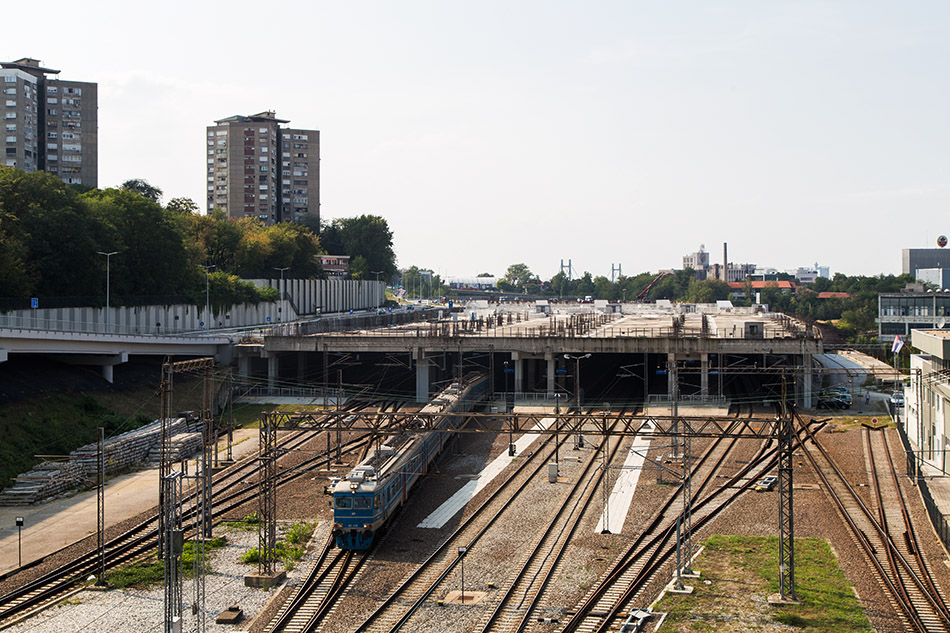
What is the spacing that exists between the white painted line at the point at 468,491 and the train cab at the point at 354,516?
385 cm

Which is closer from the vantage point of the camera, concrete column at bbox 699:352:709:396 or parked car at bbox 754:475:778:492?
Result: parked car at bbox 754:475:778:492

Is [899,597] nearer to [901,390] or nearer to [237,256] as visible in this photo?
[901,390]

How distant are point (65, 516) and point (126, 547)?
260 inches

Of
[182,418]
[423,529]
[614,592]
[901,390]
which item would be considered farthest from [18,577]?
[901,390]

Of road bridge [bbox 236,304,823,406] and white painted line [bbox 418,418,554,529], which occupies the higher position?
road bridge [bbox 236,304,823,406]

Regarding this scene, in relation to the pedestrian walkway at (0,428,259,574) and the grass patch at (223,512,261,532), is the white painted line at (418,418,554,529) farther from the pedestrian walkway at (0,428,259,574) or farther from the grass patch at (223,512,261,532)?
the pedestrian walkway at (0,428,259,574)

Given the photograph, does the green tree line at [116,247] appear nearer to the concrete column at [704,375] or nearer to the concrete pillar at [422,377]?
the concrete pillar at [422,377]

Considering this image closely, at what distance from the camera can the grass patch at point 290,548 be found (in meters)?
31.6

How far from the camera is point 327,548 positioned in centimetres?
3247

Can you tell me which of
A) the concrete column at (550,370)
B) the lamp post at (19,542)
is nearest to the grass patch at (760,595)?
the lamp post at (19,542)

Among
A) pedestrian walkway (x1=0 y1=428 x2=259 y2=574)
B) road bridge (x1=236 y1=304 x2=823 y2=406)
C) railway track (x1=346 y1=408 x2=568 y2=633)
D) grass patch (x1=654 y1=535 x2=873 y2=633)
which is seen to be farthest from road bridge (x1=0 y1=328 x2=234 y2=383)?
grass patch (x1=654 y1=535 x2=873 y2=633)

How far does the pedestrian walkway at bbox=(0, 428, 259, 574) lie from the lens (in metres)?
33.5

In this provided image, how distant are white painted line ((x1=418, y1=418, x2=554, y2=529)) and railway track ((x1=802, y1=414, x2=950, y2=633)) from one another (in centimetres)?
1245

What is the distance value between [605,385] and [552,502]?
1473 inches
